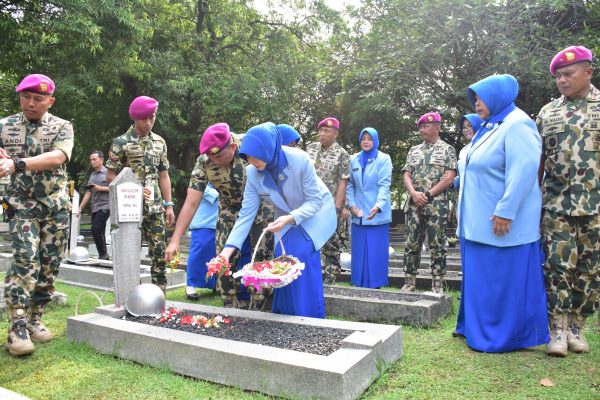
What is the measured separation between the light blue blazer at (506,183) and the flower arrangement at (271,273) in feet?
4.73

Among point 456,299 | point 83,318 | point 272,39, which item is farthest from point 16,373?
point 272,39

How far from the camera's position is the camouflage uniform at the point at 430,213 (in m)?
6.03

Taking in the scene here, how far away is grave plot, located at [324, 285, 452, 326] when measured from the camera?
4.68 metres

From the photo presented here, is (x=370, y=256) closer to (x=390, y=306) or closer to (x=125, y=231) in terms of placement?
(x=390, y=306)

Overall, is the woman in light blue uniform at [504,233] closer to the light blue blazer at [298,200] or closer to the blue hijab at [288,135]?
the light blue blazer at [298,200]

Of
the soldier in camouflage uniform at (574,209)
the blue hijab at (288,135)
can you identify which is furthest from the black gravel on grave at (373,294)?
the blue hijab at (288,135)

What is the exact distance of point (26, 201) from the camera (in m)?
4.01

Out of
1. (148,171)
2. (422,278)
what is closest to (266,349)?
(148,171)

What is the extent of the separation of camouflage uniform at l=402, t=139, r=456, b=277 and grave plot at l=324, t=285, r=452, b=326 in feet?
3.09

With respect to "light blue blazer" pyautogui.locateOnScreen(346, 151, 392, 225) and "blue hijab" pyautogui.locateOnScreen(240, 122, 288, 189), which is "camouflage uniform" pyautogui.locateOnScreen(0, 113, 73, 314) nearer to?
"blue hijab" pyautogui.locateOnScreen(240, 122, 288, 189)

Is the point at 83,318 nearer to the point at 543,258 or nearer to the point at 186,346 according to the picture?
the point at 186,346

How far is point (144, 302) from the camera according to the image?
13.8ft

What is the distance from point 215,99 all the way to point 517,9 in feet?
29.2

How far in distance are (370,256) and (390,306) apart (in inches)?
76.2
